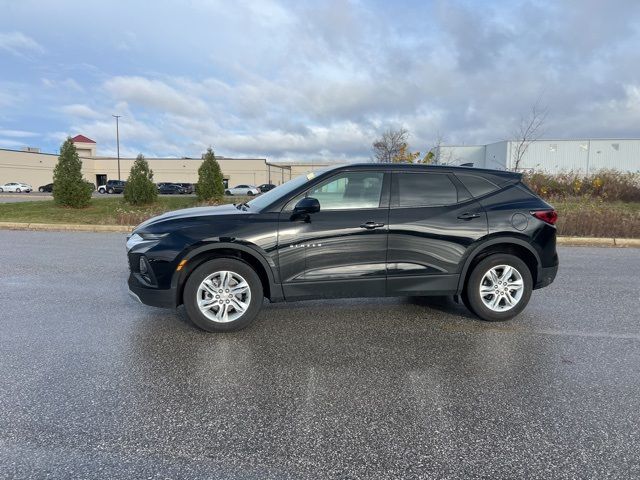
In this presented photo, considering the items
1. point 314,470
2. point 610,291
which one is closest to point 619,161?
point 610,291

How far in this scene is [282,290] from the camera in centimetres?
435

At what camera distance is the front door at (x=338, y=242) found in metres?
4.32

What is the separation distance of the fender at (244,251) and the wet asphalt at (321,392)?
463mm

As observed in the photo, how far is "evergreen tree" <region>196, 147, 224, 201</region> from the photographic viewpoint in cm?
2097

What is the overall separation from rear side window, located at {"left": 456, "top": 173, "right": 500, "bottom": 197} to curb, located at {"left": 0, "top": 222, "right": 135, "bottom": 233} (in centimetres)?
1082

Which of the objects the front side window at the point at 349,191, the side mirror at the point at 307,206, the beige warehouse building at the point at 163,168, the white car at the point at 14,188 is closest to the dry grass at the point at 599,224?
the front side window at the point at 349,191

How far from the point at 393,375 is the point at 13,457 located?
8.43 feet

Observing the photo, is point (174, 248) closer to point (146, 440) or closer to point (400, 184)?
point (146, 440)

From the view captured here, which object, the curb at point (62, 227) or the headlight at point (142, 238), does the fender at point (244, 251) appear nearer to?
the headlight at point (142, 238)

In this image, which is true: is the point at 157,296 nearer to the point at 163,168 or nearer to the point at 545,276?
the point at 545,276

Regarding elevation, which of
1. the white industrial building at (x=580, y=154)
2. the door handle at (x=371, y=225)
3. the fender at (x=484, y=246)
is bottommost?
the fender at (x=484, y=246)

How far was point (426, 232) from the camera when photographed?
4.55 meters

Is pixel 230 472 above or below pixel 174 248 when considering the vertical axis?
below

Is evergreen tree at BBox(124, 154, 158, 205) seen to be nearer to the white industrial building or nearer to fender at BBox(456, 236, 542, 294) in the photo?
fender at BBox(456, 236, 542, 294)
